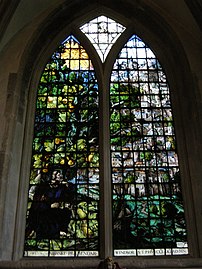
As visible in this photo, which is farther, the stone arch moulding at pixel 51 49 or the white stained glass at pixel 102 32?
the white stained glass at pixel 102 32

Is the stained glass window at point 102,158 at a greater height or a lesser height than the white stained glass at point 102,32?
lesser

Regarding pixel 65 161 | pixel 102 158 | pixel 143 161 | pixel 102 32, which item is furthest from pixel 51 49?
pixel 143 161

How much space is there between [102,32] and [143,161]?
2.90 metres

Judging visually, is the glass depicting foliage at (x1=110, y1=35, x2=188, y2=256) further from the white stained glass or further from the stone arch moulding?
the white stained glass

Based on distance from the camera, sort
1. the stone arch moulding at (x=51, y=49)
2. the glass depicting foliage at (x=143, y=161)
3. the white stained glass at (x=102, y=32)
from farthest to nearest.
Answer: the white stained glass at (x=102, y=32) → the stone arch moulding at (x=51, y=49) → the glass depicting foliage at (x=143, y=161)

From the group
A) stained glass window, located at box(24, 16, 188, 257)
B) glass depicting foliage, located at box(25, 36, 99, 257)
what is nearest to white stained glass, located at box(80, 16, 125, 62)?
stained glass window, located at box(24, 16, 188, 257)

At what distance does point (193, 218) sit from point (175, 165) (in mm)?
910

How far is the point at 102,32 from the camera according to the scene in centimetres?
817

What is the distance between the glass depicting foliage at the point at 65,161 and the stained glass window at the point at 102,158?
14 millimetres

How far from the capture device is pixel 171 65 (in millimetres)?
7594

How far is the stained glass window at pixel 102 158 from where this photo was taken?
601 centimetres

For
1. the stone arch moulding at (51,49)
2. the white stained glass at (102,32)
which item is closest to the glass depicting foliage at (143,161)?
the stone arch moulding at (51,49)

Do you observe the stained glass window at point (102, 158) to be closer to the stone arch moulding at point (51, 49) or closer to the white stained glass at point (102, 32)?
the white stained glass at point (102, 32)

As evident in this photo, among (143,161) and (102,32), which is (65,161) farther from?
(102,32)
